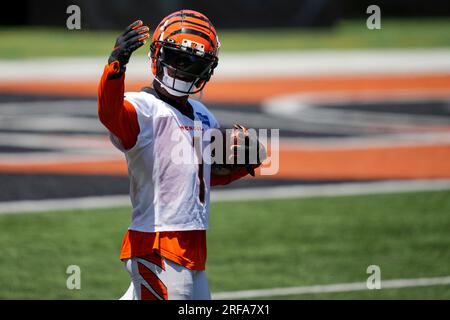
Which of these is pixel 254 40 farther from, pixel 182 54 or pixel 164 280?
pixel 164 280

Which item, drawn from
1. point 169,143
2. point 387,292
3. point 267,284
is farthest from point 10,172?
point 169,143

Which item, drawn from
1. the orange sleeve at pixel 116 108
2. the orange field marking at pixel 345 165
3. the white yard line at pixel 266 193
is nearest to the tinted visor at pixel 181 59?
the orange sleeve at pixel 116 108

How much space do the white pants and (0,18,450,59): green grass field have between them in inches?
742

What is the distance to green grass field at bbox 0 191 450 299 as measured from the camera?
8773mm

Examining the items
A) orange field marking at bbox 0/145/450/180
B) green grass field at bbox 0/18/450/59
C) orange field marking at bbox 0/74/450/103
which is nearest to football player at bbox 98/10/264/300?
orange field marking at bbox 0/145/450/180

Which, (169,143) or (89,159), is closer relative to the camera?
(169,143)

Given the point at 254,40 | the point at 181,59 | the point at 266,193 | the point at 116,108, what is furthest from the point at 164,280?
the point at 254,40

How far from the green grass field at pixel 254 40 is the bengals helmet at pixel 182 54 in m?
18.6

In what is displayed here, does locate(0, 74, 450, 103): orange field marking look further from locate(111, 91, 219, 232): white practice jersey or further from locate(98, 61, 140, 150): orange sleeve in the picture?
locate(98, 61, 140, 150): orange sleeve

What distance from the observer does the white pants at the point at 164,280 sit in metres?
5.55

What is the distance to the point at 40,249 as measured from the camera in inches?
383

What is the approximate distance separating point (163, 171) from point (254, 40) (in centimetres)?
2269
